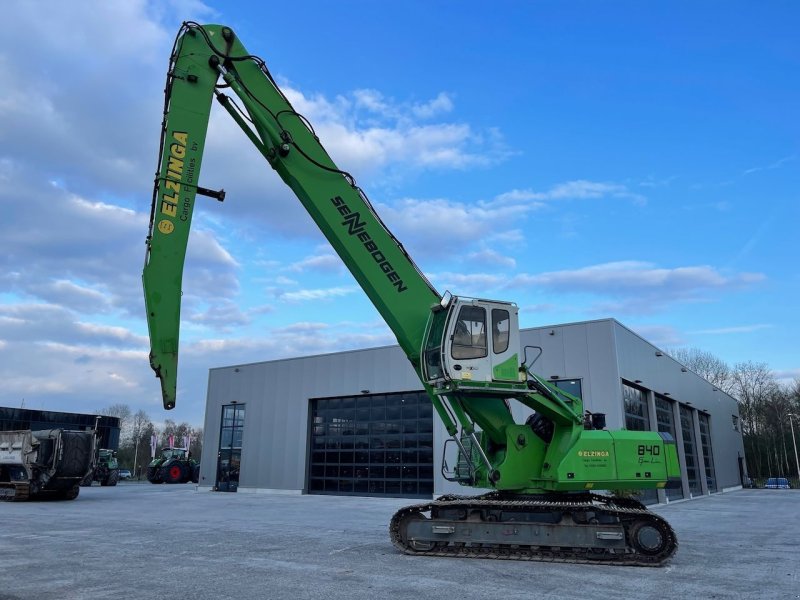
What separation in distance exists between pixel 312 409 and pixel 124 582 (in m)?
24.4

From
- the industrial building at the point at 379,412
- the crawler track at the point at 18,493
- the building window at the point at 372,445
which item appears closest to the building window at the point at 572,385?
the industrial building at the point at 379,412

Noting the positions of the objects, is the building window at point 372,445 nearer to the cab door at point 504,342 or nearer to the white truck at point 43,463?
the white truck at point 43,463

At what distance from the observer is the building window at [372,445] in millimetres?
27500

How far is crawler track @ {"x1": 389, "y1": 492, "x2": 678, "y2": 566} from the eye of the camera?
9.42 metres

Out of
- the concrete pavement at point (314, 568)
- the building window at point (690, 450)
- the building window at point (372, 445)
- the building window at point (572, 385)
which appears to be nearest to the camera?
the concrete pavement at point (314, 568)

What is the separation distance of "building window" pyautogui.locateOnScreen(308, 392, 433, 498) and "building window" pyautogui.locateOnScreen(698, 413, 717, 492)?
1938 centimetres

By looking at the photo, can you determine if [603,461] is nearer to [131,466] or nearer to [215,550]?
[215,550]

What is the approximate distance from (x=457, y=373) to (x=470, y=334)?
0.76 metres

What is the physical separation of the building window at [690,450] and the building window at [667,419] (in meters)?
1.51

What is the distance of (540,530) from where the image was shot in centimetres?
973

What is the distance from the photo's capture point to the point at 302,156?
10.7 meters

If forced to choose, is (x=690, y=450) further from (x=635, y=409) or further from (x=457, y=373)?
(x=457, y=373)

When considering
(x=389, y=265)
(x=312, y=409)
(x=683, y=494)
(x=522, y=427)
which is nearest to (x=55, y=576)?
(x=389, y=265)

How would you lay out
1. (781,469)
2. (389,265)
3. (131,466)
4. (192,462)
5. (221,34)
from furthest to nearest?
(131,466) → (781,469) → (192,462) → (389,265) → (221,34)
